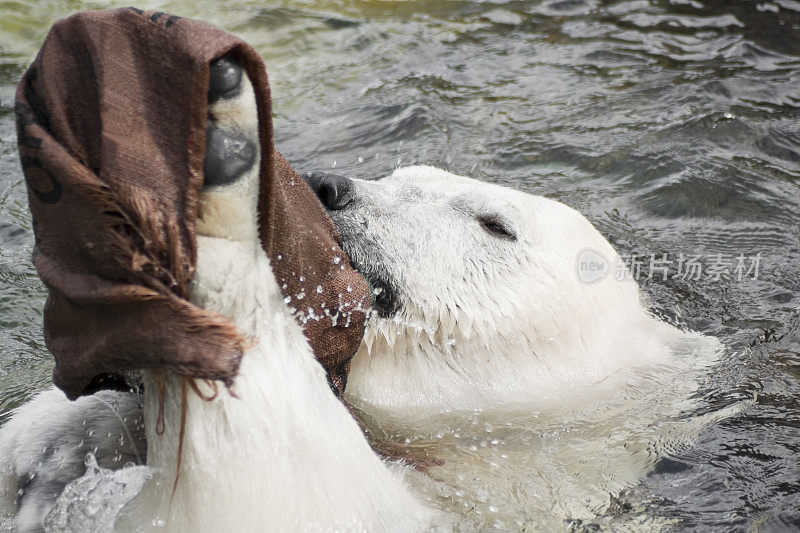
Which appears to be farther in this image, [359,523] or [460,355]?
[460,355]

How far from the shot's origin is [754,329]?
3.89 meters

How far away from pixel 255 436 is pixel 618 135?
441cm

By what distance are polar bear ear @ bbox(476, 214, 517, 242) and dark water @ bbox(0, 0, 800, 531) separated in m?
0.94

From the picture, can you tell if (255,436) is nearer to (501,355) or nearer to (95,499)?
(95,499)

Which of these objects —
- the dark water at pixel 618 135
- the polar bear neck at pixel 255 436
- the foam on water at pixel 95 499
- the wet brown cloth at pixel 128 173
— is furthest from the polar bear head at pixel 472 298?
the wet brown cloth at pixel 128 173

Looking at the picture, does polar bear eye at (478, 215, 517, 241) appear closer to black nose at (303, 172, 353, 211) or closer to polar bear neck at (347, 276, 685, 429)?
polar bear neck at (347, 276, 685, 429)

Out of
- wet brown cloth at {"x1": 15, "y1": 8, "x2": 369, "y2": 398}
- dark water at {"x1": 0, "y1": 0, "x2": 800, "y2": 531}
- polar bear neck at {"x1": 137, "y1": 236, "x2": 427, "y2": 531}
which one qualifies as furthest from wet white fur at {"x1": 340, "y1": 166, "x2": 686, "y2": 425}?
wet brown cloth at {"x1": 15, "y1": 8, "x2": 369, "y2": 398}

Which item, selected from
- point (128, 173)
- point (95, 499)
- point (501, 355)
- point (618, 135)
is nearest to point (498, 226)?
point (501, 355)

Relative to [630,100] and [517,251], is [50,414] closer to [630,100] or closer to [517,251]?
[517,251]

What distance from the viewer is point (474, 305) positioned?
2.78 metres

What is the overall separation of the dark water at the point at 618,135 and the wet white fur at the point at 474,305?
52 cm

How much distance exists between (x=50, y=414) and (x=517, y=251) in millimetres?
1581

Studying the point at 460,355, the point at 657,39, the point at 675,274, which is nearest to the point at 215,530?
the point at 460,355

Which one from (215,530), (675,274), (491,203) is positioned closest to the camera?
(215,530)
